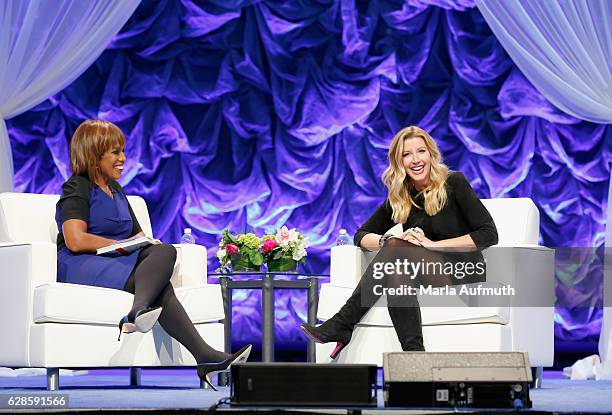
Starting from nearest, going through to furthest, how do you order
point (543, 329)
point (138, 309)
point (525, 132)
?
point (138, 309)
point (543, 329)
point (525, 132)

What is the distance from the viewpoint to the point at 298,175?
6.04 m

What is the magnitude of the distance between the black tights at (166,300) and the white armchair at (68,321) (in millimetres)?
197

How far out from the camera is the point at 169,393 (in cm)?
382

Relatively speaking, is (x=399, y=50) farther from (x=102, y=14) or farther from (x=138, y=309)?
(x=138, y=309)

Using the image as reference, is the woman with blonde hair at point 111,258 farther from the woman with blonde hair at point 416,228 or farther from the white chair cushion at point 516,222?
the white chair cushion at point 516,222

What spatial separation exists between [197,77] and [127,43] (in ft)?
1.57

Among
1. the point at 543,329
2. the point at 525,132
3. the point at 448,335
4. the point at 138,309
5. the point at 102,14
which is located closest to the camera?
the point at 138,309

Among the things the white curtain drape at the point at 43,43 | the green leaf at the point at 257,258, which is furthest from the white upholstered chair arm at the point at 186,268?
the white curtain drape at the point at 43,43

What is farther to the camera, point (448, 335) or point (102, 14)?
point (102, 14)

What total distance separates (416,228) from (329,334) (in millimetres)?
538

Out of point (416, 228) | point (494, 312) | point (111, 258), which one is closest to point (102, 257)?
point (111, 258)

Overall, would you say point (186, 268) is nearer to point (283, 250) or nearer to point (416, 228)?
point (283, 250)

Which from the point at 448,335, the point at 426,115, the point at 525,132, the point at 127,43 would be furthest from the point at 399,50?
the point at 448,335

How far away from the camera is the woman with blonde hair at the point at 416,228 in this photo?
150 inches
